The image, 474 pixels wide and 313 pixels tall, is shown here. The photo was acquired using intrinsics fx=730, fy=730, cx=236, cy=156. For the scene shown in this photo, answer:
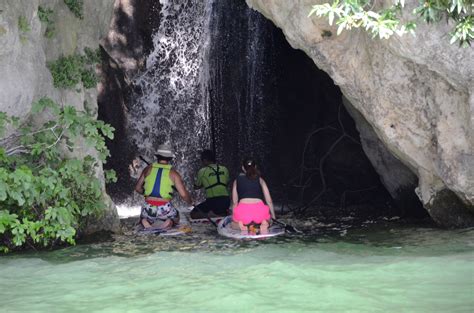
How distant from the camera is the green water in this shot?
259 inches

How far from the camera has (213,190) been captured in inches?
510

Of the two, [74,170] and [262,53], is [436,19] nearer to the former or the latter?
[74,170]

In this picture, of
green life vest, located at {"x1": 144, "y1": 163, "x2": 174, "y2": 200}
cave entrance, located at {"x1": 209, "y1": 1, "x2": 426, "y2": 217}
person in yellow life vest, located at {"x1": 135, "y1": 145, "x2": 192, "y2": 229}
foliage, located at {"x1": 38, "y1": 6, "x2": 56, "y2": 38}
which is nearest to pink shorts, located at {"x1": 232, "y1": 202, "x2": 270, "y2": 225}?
person in yellow life vest, located at {"x1": 135, "y1": 145, "x2": 192, "y2": 229}

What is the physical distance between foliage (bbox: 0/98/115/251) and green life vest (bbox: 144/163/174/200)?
129 centimetres

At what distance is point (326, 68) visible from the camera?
34.1 feet

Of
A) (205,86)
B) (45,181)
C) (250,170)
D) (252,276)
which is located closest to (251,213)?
(250,170)

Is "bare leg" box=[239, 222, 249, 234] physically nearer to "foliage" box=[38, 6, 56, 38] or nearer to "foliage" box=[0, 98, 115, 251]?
"foliage" box=[0, 98, 115, 251]

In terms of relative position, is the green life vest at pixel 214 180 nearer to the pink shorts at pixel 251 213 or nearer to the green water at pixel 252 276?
the pink shorts at pixel 251 213

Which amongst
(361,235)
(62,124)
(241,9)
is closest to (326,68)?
(361,235)

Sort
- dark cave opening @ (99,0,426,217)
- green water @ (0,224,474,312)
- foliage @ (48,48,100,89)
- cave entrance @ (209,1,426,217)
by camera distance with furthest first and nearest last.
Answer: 1. cave entrance @ (209,1,426,217)
2. dark cave opening @ (99,0,426,217)
3. foliage @ (48,48,100,89)
4. green water @ (0,224,474,312)

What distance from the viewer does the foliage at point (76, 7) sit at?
11.3m

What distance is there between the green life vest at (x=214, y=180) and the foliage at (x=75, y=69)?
8.44ft

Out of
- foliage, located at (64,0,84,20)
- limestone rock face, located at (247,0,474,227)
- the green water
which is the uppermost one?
foliage, located at (64,0,84,20)

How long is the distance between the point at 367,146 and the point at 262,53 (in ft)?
13.1
